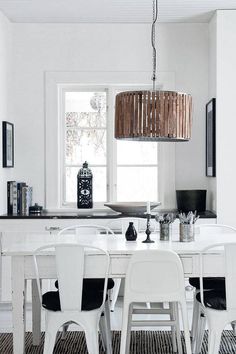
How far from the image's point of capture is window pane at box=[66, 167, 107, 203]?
232 inches

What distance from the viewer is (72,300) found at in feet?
11.3

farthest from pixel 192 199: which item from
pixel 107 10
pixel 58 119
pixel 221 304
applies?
pixel 221 304

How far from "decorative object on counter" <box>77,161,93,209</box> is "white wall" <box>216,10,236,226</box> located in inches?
49.9

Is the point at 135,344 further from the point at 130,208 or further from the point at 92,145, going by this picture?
the point at 92,145

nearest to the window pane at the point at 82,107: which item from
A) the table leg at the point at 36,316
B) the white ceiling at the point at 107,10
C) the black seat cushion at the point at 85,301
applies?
the white ceiling at the point at 107,10

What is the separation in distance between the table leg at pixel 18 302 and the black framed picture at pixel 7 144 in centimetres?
187

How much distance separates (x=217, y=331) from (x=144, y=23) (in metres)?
3.31

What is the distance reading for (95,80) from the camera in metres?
5.71

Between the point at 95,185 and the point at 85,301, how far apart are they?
8.05ft

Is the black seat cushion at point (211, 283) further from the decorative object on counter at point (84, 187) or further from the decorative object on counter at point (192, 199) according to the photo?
the decorative object on counter at point (84, 187)

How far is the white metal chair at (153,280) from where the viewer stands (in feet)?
11.1

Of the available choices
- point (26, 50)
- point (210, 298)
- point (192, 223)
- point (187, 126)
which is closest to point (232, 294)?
point (210, 298)

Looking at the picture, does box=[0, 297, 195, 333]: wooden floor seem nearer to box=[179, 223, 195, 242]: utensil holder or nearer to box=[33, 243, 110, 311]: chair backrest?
box=[179, 223, 195, 242]: utensil holder

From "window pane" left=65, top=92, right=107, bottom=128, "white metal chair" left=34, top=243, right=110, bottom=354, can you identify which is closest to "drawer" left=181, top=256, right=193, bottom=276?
"white metal chair" left=34, top=243, right=110, bottom=354
